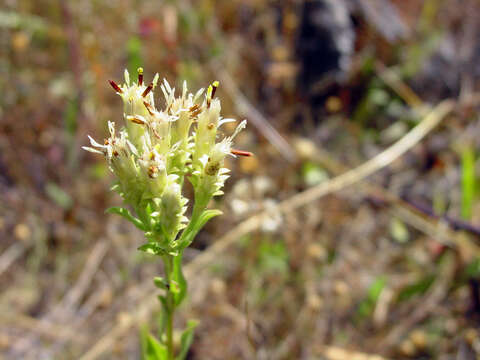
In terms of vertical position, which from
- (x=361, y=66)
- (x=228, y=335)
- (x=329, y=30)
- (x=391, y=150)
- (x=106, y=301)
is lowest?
(x=228, y=335)

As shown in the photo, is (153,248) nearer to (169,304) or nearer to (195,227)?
(195,227)

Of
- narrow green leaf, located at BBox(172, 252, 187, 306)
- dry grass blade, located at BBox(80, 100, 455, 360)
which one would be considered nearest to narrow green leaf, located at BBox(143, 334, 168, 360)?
narrow green leaf, located at BBox(172, 252, 187, 306)

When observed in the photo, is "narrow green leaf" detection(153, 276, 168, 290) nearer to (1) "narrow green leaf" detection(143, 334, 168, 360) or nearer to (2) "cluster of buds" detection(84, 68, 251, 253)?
(2) "cluster of buds" detection(84, 68, 251, 253)

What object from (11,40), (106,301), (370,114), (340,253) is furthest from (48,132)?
(370,114)

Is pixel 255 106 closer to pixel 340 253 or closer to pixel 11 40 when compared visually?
pixel 340 253

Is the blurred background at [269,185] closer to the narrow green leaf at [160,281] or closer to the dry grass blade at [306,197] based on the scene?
the dry grass blade at [306,197]

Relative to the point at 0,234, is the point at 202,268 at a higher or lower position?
lower
